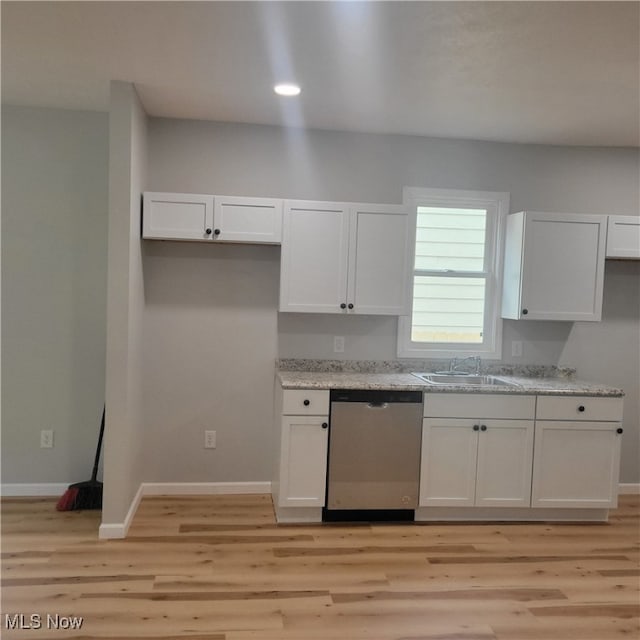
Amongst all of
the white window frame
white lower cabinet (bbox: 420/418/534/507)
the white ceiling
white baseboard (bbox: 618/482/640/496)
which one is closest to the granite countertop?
white lower cabinet (bbox: 420/418/534/507)

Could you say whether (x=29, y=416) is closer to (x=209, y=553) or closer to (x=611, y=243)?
(x=209, y=553)

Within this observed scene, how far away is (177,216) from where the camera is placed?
3.66 m

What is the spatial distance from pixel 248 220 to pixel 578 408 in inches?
94.7

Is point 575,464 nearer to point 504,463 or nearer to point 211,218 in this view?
point 504,463

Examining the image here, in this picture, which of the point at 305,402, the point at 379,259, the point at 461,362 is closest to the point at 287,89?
the point at 379,259

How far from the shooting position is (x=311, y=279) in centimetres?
378

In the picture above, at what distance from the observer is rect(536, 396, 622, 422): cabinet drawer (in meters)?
3.71

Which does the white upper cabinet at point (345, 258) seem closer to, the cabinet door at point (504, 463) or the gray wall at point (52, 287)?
the cabinet door at point (504, 463)

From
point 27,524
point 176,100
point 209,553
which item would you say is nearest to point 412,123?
point 176,100

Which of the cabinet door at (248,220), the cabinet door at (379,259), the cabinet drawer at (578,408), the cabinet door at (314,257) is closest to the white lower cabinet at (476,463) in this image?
the cabinet drawer at (578,408)

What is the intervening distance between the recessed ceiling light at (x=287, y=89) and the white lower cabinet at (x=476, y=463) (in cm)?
208

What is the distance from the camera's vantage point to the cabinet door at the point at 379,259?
379cm

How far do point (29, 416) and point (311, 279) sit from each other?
208cm

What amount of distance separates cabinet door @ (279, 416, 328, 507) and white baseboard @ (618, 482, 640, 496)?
238cm
